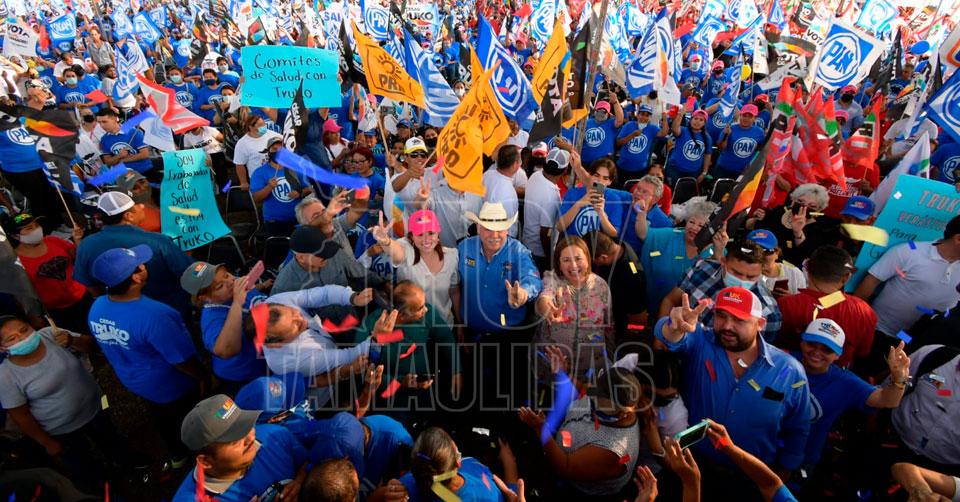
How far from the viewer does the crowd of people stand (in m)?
2.59

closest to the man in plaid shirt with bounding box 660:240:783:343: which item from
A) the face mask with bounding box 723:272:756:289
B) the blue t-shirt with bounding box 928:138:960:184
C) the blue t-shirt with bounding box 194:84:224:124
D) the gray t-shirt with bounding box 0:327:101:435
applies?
the face mask with bounding box 723:272:756:289

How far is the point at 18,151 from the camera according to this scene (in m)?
6.30

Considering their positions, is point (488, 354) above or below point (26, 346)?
below

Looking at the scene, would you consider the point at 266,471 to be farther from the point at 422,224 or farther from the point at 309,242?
the point at 422,224

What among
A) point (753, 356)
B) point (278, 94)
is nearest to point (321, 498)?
point (753, 356)

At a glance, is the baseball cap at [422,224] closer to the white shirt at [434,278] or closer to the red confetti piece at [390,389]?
the white shirt at [434,278]

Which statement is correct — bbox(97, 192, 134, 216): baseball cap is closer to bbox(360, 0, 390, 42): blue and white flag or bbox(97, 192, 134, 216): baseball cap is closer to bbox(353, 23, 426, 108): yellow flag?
bbox(353, 23, 426, 108): yellow flag

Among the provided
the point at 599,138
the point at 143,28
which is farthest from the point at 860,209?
the point at 143,28

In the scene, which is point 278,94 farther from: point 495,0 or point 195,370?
point 495,0

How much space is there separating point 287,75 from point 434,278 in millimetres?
3724

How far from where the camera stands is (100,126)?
A: 715 centimetres

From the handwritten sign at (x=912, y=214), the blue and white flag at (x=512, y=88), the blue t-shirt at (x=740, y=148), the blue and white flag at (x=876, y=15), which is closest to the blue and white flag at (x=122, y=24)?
the blue and white flag at (x=512, y=88)

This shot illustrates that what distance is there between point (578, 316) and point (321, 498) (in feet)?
7.19

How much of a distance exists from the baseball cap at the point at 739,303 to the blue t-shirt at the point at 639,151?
5118 mm
